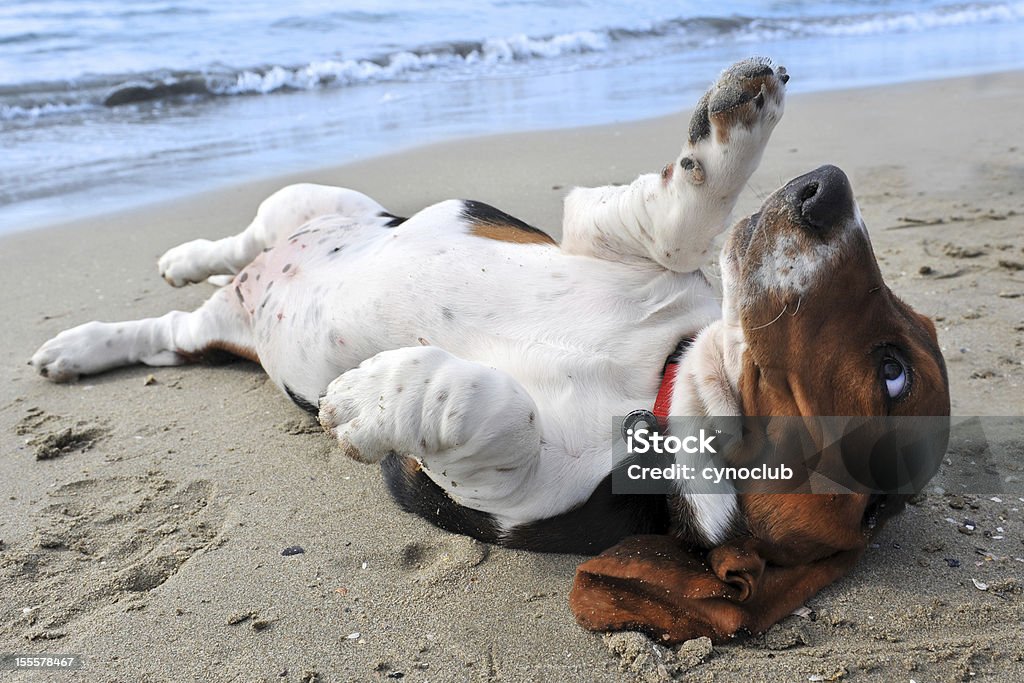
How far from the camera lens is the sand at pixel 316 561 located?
87.7 inches

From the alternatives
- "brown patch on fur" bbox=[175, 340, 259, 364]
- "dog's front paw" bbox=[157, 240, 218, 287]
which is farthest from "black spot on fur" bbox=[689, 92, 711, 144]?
"dog's front paw" bbox=[157, 240, 218, 287]

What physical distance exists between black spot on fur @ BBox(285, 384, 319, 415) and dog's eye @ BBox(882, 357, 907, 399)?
6.03 feet

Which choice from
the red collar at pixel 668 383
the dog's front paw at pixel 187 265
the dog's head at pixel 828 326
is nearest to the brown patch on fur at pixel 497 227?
the red collar at pixel 668 383

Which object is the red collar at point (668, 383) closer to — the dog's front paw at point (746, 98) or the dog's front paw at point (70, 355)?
the dog's front paw at point (746, 98)

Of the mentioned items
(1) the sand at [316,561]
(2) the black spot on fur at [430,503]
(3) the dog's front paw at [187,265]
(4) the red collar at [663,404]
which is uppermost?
(4) the red collar at [663,404]

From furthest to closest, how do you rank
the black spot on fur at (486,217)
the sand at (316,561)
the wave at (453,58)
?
the wave at (453,58) → the black spot on fur at (486,217) → the sand at (316,561)

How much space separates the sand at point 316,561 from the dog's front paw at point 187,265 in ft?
0.84

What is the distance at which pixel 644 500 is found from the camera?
247cm

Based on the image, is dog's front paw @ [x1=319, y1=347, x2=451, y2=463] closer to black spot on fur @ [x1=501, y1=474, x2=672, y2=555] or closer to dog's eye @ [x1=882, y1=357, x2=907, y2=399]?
black spot on fur @ [x1=501, y1=474, x2=672, y2=555]

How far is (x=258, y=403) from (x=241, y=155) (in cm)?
445

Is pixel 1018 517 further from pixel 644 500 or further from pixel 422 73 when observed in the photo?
pixel 422 73

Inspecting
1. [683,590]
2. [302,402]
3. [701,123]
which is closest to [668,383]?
[683,590]

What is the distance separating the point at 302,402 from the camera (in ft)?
11.1

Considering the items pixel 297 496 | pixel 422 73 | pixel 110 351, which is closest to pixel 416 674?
pixel 297 496
